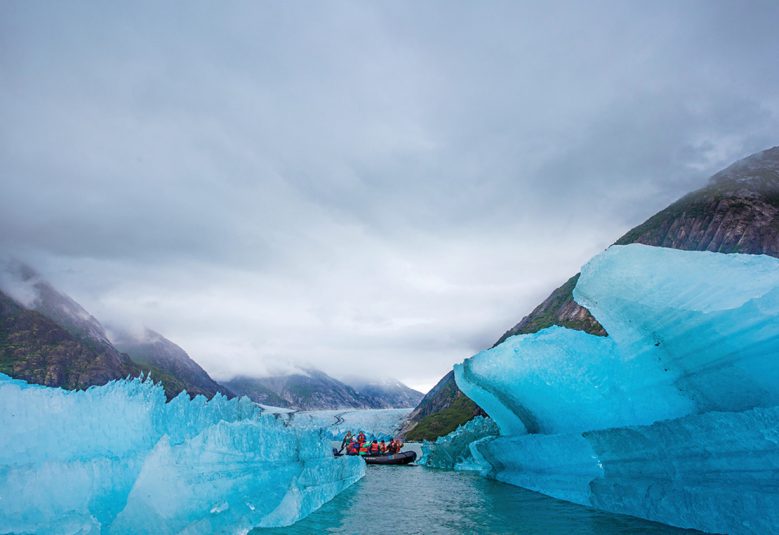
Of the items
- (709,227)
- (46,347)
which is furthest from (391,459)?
(46,347)

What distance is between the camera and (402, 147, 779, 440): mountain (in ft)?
237

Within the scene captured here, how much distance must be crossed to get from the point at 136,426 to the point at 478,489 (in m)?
13.8

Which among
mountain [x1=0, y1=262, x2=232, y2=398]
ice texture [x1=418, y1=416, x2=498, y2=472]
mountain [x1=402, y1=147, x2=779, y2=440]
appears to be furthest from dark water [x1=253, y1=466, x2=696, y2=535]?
mountain [x1=0, y1=262, x2=232, y2=398]

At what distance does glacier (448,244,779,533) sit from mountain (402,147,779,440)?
202ft

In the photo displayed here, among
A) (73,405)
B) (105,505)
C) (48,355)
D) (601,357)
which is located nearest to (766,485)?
(601,357)

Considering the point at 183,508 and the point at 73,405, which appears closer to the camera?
the point at 183,508

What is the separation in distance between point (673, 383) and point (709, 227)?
275 feet

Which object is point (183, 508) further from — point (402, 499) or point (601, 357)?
point (402, 499)

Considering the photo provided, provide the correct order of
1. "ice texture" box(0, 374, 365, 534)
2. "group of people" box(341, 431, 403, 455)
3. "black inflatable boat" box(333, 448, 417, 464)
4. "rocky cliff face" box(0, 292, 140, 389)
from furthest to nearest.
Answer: "rocky cliff face" box(0, 292, 140, 389) → "group of people" box(341, 431, 403, 455) → "black inflatable boat" box(333, 448, 417, 464) → "ice texture" box(0, 374, 365, 534)

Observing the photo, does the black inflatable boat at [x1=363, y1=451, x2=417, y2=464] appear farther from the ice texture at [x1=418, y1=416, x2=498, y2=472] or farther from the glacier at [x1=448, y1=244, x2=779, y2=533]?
the glacier at [x1=448, y1=244, x2=779, y2=533]

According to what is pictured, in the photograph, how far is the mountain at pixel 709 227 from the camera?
72188 mm

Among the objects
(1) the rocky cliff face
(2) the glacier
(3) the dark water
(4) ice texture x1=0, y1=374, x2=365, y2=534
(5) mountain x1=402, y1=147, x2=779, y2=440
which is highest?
(5) mountain x1=402, y1=147, x2=779, y2=440

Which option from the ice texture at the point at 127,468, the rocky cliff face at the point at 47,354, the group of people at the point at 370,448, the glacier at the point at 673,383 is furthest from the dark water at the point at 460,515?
the rocky cliff face at the point at 47,354

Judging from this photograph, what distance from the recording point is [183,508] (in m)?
7.22
